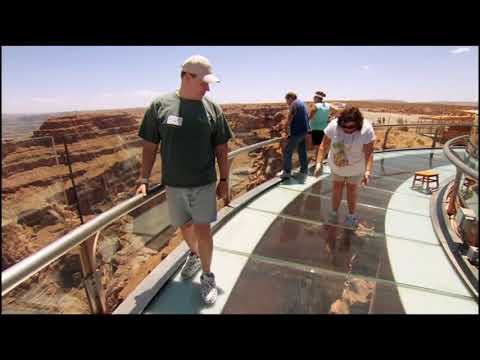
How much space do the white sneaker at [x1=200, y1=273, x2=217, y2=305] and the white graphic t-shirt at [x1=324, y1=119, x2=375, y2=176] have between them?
1.76 metres

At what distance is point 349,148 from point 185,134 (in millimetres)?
1782

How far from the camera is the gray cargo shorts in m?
1.97

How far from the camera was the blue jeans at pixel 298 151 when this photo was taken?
15.9 feet

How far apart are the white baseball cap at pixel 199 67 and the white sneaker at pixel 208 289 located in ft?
4.72

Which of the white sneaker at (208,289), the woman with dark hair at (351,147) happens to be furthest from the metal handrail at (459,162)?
the white sneaker at (208,289)

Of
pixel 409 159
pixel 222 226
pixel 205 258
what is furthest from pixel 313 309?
pixel 409 159

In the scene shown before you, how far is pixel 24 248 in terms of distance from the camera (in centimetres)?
140

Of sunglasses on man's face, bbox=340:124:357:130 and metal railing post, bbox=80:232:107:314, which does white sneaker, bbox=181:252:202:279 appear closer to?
metal railing post, bbox=80:232:107:314

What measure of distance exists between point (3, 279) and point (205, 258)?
1.30 metres

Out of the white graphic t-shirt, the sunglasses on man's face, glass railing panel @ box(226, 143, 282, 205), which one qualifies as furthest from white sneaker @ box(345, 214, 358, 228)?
glass railing panel @ box(226, 143, 282, 205)

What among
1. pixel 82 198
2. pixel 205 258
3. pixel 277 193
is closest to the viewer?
pixel 82 198

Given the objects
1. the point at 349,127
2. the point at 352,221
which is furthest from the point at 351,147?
the point at 352,221

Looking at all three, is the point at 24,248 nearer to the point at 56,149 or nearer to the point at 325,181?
the point at 56,149
